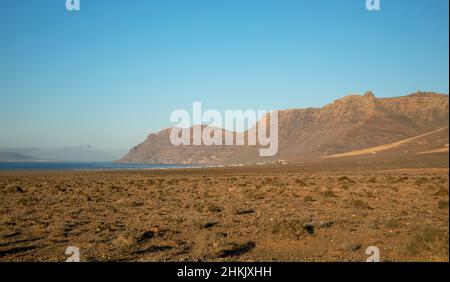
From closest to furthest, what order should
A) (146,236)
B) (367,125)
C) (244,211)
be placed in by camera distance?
(146,236) → (244,211) → (367,125)

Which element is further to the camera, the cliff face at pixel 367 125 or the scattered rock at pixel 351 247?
the cliff face at pixel 367 125

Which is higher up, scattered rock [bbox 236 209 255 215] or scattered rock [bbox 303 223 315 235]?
scattered rock [bbox 303 223 315 235]

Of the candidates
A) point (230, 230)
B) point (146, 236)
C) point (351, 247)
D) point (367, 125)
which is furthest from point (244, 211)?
point (367, 125)

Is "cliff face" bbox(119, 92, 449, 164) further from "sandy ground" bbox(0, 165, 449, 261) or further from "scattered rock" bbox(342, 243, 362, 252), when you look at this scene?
"scattered rock" bbox(342, 243, 362, 252)

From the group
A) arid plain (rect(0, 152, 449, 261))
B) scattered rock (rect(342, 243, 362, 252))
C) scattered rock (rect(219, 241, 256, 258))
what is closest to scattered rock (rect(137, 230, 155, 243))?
arid plain (rect(0, 152, 449, 261))

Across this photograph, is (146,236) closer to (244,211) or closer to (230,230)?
(230,230)

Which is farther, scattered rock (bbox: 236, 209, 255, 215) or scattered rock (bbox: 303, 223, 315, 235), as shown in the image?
scattered rock (bbox: 236, 209, 255, 215)

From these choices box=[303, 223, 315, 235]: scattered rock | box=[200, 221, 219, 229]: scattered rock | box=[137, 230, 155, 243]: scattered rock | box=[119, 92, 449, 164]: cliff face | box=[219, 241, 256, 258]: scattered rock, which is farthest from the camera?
box=[119, 92, 449, 164]: cliff face

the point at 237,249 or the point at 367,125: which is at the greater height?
the point at 367,125

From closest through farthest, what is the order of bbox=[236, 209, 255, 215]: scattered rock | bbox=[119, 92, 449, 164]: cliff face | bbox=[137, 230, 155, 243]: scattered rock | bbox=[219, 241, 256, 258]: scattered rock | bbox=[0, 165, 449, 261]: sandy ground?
bbox=[0, 165, 449, 261]: sandy ground → bbox=[219, 241, 256, 258]: scattered rock → bbox=[137, 230, 155, 243]: scattered rock → bbox=[236, 209, 255, 215]: scattered rock → bbox=[119, 92, 449, 164]: cliff face

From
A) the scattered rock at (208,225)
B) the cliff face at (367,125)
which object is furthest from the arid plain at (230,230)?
the cliff face at (367,125)

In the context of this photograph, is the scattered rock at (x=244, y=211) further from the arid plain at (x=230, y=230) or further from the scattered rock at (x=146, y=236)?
the scattered rock at (x=146, y=236)

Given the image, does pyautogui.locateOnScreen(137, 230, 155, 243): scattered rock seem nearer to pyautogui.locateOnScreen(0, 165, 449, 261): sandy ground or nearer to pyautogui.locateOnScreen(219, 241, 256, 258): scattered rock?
pyautogui.locateOnScreen(0, 165, 449, 261): sandy ground

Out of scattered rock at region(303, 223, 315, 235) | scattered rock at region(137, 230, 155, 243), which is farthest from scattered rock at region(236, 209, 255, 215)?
scattered rock at region(137, 230, 155, 243)
